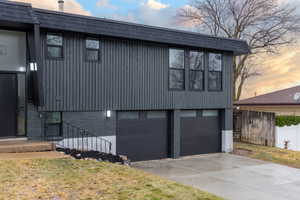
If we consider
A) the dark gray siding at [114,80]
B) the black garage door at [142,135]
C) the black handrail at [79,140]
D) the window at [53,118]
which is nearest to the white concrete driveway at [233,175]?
the black garage door at [142,135]

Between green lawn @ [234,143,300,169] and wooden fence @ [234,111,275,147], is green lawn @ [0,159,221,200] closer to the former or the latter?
green lawn @ [234,143,300,169]

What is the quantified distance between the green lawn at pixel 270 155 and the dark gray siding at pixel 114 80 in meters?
3.22

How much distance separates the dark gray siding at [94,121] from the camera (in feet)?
31.1

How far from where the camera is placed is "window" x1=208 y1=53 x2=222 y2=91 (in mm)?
12736

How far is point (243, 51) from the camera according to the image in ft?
43.1

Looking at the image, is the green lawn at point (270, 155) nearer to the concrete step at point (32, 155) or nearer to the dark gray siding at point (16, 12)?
the concrete step at point (32, 155)

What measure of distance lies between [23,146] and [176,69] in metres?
6.73

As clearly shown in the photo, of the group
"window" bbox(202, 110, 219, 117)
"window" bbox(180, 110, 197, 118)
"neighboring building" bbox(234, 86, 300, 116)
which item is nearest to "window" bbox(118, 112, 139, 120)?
"window" bbox(180, 110, 197, 118)

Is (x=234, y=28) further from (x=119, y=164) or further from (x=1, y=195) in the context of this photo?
(x=1, y=195)

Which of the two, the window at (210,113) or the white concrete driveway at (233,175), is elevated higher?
the window at (210,113)

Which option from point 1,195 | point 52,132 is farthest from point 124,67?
point 1,195

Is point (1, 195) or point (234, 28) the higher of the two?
point (234, 28)

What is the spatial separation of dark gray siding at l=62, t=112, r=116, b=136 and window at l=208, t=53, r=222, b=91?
16.6ft

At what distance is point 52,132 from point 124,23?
4.58 meters
